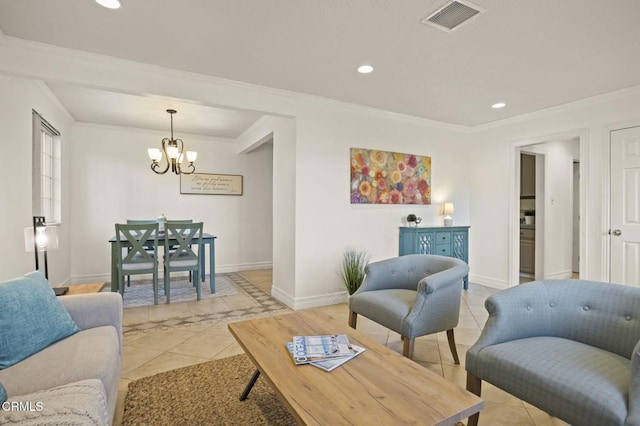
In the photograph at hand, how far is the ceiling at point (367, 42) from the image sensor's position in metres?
2.12

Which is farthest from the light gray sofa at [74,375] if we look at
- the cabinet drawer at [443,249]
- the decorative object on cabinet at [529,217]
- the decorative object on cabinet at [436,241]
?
the decorative object on cabinet at [529,217]

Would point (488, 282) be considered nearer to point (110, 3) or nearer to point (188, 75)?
point (188, 75)

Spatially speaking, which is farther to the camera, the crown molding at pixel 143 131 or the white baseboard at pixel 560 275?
the white baseboard at pixel 560 275

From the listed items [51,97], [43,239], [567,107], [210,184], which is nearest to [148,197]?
[210,184]

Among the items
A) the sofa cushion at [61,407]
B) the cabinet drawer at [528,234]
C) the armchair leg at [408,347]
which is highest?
the cabinet drawer at [528,234]

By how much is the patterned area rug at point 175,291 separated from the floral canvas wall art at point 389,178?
2240mm

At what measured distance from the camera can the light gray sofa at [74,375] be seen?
1.06 metres

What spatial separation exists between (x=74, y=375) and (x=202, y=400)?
2.61 feet

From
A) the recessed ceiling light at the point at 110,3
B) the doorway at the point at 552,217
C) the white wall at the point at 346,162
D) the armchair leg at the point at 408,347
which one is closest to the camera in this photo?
the recessed ceiling light at the point at 110,3

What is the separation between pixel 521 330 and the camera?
1.73m

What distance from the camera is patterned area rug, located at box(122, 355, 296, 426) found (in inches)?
69.4

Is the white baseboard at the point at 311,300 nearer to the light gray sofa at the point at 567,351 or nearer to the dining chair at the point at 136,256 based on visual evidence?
the dining chair at the point at 136,256

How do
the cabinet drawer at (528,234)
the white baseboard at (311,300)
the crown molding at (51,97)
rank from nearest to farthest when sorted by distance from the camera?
the crown molding at (51,97)
the white baseboard at (311,300)
the cabinet drawer at (528,234)

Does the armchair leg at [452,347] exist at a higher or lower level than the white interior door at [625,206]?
lower
